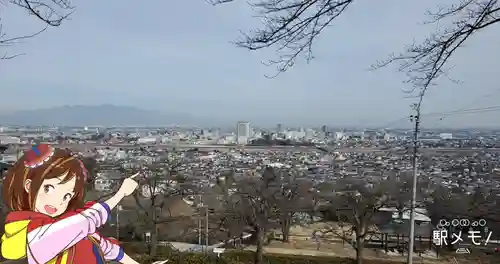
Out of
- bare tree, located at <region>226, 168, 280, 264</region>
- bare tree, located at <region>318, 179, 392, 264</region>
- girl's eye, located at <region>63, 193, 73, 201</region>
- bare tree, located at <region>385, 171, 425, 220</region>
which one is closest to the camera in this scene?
girl's eye, located at <region>63, 193, 73, 201</region>

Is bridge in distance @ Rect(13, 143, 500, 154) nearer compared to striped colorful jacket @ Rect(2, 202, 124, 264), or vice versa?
striped colorful jacket @ Rect(2, 202, 124, 264)

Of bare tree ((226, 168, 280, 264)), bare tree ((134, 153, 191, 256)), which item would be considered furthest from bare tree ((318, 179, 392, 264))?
bare tree ((134, 153, 191, 256))

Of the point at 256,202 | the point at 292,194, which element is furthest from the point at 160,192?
the point at 292,194

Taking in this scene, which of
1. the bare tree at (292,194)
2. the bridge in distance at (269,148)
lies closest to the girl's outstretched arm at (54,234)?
the bridge in distance at (269,148)

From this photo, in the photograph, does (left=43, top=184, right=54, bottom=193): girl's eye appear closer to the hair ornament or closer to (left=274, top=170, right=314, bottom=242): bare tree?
the hair ornament

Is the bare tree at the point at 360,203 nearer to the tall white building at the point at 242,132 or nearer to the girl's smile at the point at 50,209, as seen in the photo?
the tall white building at the point at 242,132

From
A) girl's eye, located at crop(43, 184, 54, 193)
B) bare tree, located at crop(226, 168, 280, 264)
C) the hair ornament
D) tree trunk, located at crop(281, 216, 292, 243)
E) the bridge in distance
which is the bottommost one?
tree trunk, located at crop(281, 216, 292, 243)

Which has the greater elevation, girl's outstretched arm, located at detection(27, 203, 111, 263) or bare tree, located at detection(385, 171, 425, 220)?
→ girl's outstretched arm, located at detection(27, 203, 111, 263)

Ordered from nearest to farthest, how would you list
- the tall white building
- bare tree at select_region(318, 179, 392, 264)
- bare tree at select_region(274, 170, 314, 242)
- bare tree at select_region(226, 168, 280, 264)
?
bare tree at select_region(318, 179, 392, 264)
bare tree at select_region(226, 168, 280, 264)
bare tree at select_region(274, 170, 314, 242)
the tall white building
